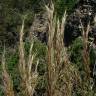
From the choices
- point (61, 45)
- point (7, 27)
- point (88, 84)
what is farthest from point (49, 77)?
point (7, 27)

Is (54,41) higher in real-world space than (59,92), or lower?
higher

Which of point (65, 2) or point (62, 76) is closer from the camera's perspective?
point (62, 76)

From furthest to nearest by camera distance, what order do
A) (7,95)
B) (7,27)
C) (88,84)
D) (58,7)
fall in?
(7,27) < (58,7) < (88,84) < (7,95)

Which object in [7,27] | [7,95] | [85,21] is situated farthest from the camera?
[7,27]

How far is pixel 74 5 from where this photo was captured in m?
11.1

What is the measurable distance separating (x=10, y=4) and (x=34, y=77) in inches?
455

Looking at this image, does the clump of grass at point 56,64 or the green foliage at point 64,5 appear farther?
the green foliage at point 64,5

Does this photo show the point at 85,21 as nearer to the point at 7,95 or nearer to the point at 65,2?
the point at 65,2

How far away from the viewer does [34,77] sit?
2.11 m

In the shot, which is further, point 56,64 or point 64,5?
point 64,5

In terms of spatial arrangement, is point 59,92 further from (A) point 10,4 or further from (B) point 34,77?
(A) point 10,4

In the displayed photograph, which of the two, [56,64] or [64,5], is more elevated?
[64,5]

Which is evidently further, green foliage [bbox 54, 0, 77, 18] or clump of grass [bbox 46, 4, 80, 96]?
green foliage [bbox 54, 0, 77, 18]

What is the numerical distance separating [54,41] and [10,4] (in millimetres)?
11527
